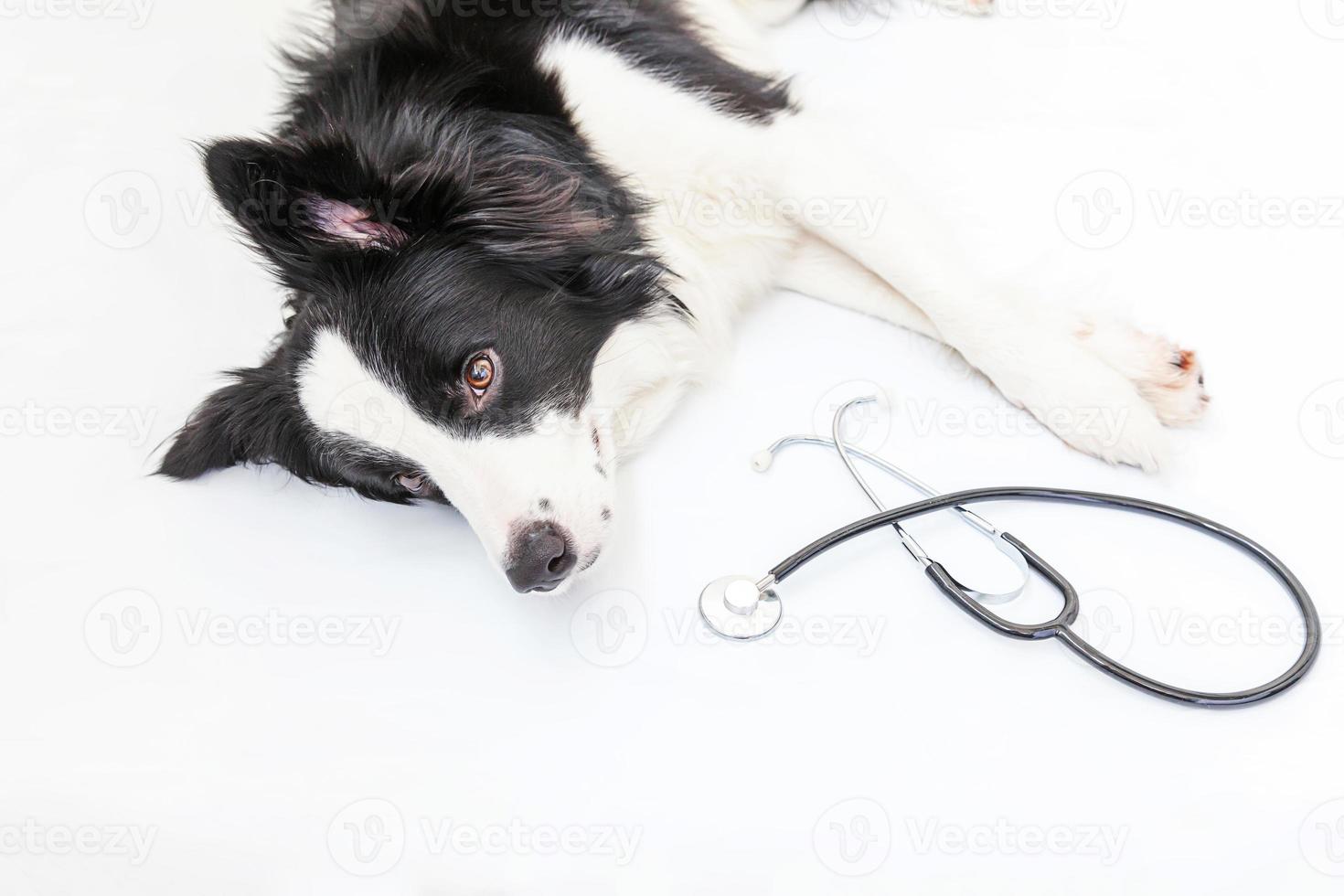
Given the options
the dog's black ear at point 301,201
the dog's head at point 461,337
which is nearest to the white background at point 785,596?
the dog's head at point 461,337

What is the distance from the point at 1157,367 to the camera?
246 centimetres

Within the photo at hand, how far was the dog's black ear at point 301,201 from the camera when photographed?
1.98 meters

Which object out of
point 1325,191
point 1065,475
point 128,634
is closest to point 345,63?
point 128,634

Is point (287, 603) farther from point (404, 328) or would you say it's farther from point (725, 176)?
point (725, 176)

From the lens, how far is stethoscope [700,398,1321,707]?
6.68 ft

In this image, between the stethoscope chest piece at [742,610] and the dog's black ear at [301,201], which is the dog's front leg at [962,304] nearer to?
the stethoscope chest piece at [742,610]

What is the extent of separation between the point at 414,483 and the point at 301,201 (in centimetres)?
70

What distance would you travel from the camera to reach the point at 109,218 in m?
3.22

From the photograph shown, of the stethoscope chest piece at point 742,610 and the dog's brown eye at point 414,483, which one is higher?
the stethoscope chest piece at point 742,610

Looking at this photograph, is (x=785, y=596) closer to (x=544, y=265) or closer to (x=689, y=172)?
(x=544, y=265)

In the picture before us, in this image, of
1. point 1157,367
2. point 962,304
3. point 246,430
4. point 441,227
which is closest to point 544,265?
point 441,227

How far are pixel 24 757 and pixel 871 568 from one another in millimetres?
2048

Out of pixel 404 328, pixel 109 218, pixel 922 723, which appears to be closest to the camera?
pixel 922 723

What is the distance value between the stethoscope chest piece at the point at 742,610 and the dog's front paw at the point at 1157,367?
41.4 inches
